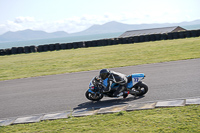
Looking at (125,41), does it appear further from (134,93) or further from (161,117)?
(161,117)

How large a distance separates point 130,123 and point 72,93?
5.17m

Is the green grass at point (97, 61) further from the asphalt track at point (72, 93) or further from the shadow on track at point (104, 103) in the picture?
the shadow on track at point (104, 103)

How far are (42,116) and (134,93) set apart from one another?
3443mm

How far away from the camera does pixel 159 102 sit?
9078mm

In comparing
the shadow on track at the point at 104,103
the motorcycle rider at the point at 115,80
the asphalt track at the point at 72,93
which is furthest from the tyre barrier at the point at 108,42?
the shadow on track at the point at 104,103

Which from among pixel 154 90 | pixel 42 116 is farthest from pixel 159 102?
pixel 42 116

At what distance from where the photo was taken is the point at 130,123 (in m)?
7.41

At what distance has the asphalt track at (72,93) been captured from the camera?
10.1 metres

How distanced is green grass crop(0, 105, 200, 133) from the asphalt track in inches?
60.8

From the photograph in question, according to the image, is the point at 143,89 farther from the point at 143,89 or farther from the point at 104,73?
the point at 104,73

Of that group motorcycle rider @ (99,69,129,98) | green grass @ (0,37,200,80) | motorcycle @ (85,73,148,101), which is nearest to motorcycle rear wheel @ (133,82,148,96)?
motorcycle @ (85,73,148,101)

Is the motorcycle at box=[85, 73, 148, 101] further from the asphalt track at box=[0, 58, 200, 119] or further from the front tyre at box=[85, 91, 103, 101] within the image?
the asphalt track at box=[0, 58, 200, 119]

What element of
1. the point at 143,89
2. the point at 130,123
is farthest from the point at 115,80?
the point at 130,123

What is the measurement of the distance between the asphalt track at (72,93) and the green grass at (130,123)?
155 centimetres
